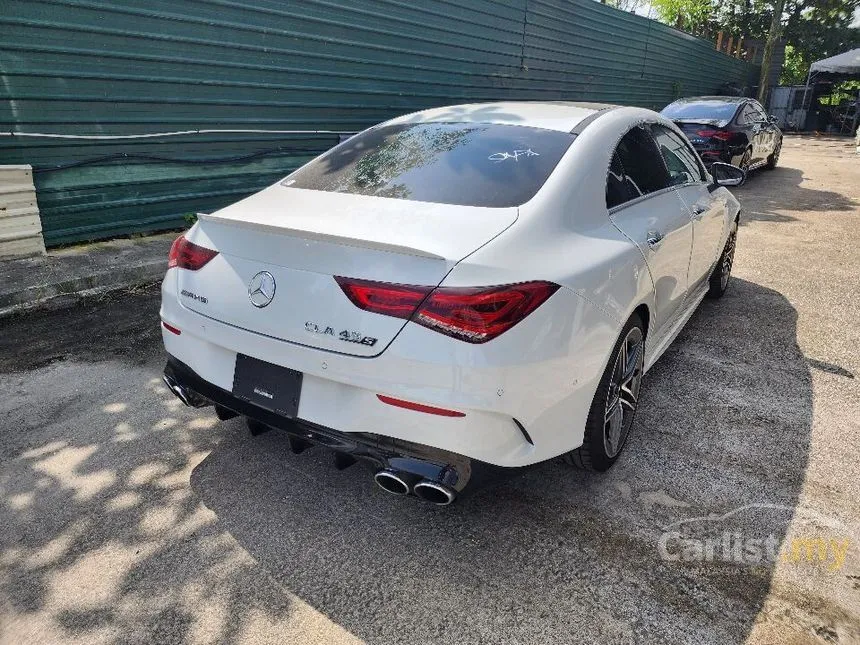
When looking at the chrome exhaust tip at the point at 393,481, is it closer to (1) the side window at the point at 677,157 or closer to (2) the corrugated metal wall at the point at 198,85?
(1) the side window at the point at 677,157

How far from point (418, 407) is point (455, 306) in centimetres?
35

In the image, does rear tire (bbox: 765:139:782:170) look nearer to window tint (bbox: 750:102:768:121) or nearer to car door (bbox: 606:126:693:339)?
window tint (bbox: 750:102:768:121)

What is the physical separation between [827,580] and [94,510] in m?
2.78

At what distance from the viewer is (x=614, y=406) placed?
281cm

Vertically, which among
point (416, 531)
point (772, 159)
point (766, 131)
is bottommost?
point (416, 531)

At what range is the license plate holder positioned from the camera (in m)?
2.23

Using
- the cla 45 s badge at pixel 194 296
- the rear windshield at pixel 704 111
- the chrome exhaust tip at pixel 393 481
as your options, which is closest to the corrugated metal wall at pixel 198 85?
the rear windshield at pixel 704 111

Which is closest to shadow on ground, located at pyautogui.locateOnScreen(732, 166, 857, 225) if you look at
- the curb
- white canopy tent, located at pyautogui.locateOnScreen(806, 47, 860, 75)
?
the curb

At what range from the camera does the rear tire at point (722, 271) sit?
16.6ft

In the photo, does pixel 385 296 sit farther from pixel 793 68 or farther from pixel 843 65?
pixel 793 68

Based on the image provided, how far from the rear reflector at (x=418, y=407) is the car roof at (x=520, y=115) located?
159cm

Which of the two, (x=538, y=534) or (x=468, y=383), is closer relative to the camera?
(x=468, y=383)

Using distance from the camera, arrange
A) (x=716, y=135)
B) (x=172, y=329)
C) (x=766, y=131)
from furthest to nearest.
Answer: (x=766, y=131) < (x=716, y=135) < (x=172, y=329)

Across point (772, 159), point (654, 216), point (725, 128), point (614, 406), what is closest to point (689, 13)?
point (772, 159)
